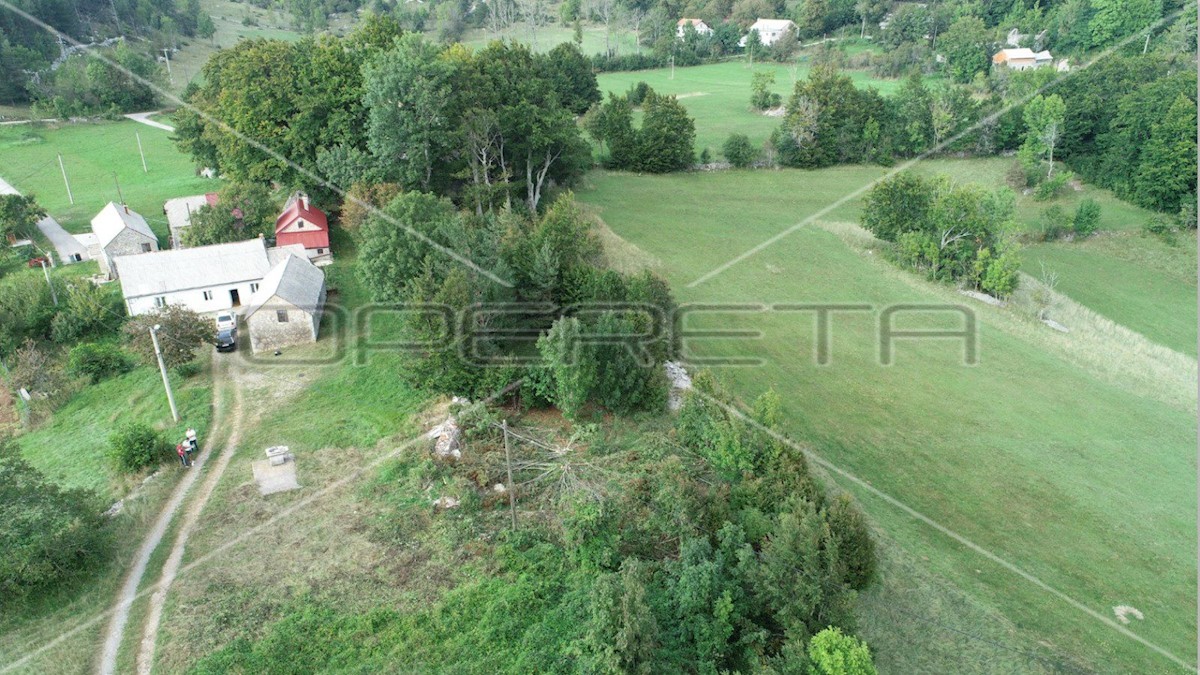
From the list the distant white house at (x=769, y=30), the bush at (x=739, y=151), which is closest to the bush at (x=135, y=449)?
the bush at (x=739, y=151)

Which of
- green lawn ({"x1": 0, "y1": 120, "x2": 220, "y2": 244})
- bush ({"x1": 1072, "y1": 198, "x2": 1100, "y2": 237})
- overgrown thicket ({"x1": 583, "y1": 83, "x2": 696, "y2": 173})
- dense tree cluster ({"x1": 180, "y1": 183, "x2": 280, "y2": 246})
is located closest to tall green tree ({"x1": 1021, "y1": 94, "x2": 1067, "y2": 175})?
bush ({"x1": 1072, "y1": 198, "x2": 1100, "y2": 237})

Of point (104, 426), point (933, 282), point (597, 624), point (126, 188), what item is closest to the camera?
point (597, 624)

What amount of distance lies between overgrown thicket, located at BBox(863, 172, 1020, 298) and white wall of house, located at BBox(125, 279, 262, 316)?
34126 millimetres

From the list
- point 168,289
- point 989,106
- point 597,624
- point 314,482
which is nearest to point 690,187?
point 989,106

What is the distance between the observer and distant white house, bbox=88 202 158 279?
34.4 m

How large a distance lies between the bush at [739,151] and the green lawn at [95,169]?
1528 inches

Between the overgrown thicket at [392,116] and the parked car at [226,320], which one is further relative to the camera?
the overgrown thicket at [392,116]

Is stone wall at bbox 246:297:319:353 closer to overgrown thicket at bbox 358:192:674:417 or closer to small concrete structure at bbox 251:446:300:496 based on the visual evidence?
overgrown thicket at bbox 358:192:674:417

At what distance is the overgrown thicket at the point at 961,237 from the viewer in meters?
35.8

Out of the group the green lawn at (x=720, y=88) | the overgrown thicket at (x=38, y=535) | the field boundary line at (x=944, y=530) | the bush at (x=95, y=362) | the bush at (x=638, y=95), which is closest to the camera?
the overgrown thicket at (x=38, y=535)

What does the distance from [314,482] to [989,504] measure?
68.0 ft

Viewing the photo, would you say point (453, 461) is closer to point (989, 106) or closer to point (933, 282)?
point (933, 282)

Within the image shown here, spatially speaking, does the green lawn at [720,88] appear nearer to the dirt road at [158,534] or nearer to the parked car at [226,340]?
the parked car at [226,340]

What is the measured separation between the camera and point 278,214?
37625 millimetres
